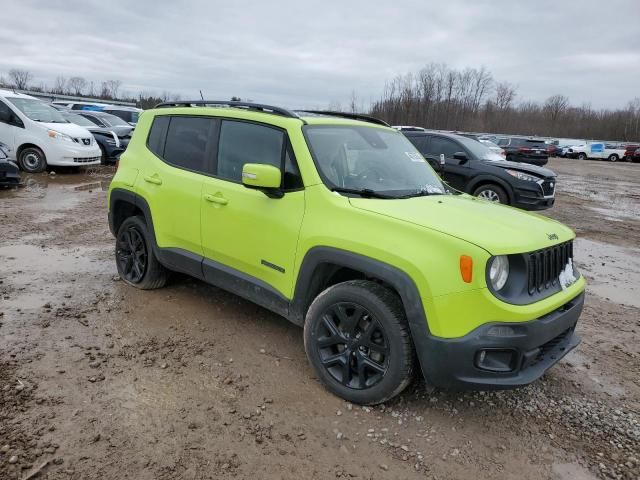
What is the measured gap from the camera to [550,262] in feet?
10.4

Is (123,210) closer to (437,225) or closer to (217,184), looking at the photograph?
(217,184)

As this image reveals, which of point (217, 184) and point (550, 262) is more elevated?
point (217, 184)

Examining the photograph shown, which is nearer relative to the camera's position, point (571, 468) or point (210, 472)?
point (210, 472)

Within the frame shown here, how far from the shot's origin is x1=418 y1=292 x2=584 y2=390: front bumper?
2758mm

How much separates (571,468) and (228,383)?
2201mm

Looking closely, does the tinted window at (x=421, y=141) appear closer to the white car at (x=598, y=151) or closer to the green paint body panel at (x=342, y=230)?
the green paint body panel at (x=342, y=230)

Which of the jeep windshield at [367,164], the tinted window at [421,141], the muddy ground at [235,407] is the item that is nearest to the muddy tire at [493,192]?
the tinted window at [421,141]

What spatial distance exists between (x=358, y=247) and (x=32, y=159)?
12.8 metres

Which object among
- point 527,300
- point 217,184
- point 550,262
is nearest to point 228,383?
point 217,184

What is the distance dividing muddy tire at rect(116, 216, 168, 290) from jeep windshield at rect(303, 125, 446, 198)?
211cm

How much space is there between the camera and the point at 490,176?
34.3 feet

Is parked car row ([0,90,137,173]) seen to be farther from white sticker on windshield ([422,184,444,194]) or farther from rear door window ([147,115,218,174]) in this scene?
white sticker on windshield ([422,184,444,194])

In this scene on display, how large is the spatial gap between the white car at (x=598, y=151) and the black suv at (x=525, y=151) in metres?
14.9

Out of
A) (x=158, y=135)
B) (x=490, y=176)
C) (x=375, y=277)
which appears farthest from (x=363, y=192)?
(x=490, y=176)
